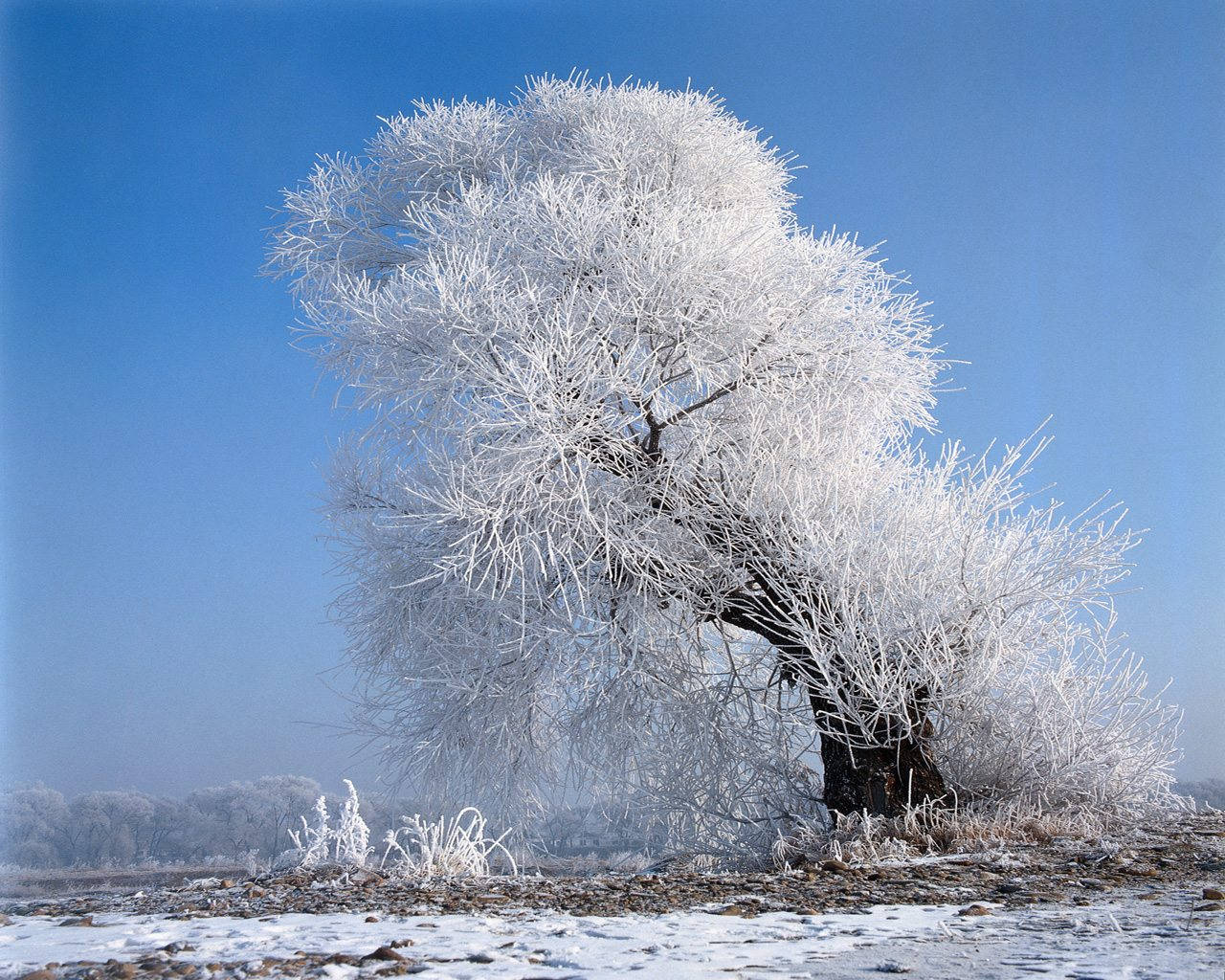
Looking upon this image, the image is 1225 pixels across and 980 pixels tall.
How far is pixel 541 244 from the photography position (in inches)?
267

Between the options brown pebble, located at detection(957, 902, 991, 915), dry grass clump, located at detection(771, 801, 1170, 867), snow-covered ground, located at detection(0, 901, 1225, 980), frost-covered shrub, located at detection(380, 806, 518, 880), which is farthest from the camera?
dry grass clump, located at detection(771, 801, 1170, 867)

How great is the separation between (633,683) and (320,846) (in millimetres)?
2656

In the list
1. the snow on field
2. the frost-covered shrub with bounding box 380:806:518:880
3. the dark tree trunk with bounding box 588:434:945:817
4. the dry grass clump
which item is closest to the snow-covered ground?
the snow on field

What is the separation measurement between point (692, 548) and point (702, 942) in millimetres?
4036

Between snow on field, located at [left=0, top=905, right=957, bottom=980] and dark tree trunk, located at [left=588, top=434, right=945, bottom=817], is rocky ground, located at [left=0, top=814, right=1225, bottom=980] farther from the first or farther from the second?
dark tree trunk, located at [left=588, top=434, right=945, bottom=817]

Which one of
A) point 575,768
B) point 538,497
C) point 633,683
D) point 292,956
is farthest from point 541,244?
point 292,956

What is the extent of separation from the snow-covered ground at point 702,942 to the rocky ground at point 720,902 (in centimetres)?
2

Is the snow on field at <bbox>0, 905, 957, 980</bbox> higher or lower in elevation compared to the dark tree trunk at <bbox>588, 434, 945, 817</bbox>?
Result: lower

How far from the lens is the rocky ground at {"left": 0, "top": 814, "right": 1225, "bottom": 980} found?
8.11ft

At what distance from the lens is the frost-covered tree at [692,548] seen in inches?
234

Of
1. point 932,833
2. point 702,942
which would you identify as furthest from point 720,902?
point 932,833

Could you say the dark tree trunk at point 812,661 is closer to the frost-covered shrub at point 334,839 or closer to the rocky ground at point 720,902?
the rocky ground at point 720,902

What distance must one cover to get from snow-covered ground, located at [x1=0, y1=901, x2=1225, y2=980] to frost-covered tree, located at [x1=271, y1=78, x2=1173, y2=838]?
2616 mm

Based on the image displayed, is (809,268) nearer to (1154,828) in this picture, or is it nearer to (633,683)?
(633,683)
